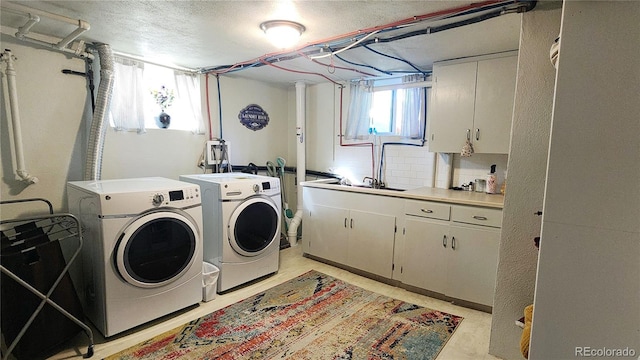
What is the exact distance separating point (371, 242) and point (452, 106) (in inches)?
58.4

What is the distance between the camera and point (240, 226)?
2793mm

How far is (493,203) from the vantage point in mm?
2361

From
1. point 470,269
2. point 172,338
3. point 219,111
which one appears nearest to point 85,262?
point 172,338

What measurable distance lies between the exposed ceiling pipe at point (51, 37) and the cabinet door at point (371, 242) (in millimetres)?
2628

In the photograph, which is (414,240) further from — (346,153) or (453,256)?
(346,153)

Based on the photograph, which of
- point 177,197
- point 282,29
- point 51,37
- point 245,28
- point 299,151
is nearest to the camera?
point 282,29

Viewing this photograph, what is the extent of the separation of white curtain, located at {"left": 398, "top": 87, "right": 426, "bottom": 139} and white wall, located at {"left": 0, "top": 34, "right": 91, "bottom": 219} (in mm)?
3002

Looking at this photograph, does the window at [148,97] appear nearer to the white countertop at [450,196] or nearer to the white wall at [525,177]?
the white countertop at [450,196]

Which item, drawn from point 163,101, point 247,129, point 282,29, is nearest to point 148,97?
point 163,101

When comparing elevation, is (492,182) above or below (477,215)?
above

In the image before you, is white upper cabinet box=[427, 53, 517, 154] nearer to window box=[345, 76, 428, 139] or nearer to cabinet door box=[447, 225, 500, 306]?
window box=[345, 76, 428, 139]

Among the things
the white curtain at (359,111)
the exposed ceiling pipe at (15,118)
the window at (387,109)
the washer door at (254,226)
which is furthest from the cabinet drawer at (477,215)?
the exposed ceiling pipe at (15,118)

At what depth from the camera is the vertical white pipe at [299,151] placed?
4043 mm

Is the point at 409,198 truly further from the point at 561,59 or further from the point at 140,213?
the point at 140,213
